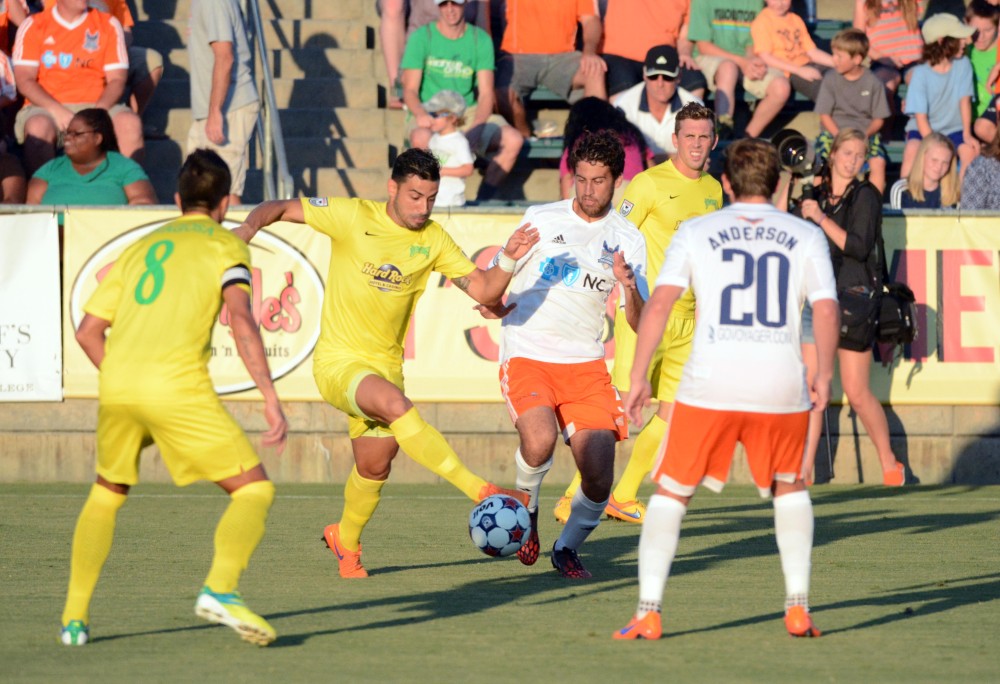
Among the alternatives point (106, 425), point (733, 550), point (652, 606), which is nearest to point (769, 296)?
point (652, 606)

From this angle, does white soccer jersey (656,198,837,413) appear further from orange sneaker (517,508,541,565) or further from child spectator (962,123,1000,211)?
child spectator (962,123,1000,211)

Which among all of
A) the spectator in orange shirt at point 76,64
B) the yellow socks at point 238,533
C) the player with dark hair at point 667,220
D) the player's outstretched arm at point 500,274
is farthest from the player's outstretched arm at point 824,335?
the spectator in orange shirt at point 76,64

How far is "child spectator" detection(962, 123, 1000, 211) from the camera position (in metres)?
12.9

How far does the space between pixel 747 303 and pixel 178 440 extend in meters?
2.25

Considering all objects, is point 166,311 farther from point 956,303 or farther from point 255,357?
point 956,303

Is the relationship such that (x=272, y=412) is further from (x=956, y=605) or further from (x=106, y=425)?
(x=956, y=605)

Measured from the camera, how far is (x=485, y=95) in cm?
1428

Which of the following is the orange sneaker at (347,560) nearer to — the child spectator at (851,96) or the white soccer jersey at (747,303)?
the white soccer jersey at (747,303)

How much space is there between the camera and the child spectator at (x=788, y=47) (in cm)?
1522

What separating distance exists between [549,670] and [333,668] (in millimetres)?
789

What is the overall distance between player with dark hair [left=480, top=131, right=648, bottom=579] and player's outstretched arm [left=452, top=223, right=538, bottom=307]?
0.17m

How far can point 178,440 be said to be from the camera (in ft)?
19.4

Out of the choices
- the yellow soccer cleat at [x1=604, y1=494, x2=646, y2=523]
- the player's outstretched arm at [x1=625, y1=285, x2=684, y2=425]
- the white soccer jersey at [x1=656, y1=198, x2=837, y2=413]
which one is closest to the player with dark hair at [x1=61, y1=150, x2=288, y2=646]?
the player's outstretched arm at [x1=625, y1=285, x2=684, y2=425]

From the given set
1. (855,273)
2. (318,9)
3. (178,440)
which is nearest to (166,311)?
(178,440)
